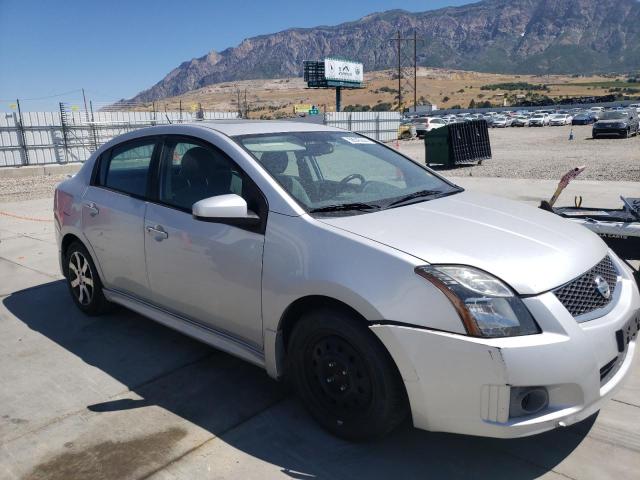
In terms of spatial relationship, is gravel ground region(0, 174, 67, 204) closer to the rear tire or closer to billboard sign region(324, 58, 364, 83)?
the rear tire

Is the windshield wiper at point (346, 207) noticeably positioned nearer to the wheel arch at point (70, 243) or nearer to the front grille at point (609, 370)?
the front grille at point (609, 370)

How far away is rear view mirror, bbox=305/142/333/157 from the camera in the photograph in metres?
3.68

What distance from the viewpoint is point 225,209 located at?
294 cm

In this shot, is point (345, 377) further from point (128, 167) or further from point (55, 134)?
point (55, 134)

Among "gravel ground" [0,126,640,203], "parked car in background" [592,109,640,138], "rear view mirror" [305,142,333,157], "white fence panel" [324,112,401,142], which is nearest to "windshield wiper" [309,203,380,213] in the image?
"rear view mirror" [305,142,333,157]

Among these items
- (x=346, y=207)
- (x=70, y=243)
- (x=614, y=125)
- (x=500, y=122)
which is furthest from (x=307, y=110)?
(x=346, y=207)

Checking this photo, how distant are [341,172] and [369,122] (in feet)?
109

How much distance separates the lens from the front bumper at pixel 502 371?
7.45 feet

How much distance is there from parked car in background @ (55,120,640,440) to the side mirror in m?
0.01

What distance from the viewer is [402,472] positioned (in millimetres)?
2602

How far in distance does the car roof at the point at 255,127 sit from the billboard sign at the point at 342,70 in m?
57.7

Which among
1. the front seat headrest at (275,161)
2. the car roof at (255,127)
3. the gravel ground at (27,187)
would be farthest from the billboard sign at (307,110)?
the front seat headrest at (275,161)

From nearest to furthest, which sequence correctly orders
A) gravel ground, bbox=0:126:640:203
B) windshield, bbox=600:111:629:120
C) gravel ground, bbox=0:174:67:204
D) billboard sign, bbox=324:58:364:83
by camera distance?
gravel ground, bbox=0:174:67:204 < gravel ground, bbox=0:126:640:203 < windshield, bbox=600:111:629:120 < billboard sign, bbox=324:58:364:83

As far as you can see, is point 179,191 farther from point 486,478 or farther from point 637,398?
point 637,398
